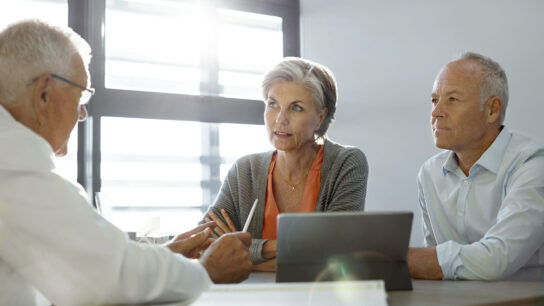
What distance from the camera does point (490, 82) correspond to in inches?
83.2

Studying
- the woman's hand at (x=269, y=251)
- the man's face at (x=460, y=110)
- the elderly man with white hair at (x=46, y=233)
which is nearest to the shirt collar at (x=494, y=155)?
the man's face at (x=460, y=110)

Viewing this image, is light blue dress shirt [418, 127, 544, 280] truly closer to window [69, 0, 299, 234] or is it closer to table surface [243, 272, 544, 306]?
table surface [243, 272, 544, 306]

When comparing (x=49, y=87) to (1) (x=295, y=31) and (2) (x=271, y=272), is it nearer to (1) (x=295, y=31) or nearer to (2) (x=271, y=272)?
(2) (x=271, y=272)

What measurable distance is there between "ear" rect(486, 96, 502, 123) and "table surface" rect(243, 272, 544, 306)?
0.91 meters

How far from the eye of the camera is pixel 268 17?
440cm

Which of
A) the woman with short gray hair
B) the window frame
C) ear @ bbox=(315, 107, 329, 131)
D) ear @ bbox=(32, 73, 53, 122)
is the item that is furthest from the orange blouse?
the window frame

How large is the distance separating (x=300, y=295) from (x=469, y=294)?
419 millimetres

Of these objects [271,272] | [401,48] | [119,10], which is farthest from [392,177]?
[119,10]

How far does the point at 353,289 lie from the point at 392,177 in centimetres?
277

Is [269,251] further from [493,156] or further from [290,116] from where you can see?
[493,156]

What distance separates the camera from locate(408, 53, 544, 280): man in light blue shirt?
5.69 ft

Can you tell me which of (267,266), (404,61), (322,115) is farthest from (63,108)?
(404,61)

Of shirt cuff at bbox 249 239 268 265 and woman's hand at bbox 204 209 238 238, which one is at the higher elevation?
woman's hand at bbox 204 209 238 238

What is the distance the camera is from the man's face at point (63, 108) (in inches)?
45.8
